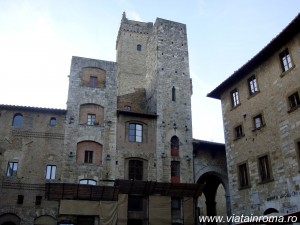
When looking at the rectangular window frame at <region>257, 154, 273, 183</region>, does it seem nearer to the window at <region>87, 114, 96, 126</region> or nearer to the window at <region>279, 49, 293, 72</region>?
the window at <region>279, 49, 293, 72</region>

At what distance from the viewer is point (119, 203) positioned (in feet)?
71.3

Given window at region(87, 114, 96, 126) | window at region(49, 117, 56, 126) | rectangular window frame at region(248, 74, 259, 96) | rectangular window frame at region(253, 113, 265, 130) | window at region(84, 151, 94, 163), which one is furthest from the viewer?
window at region(87, 114, 96, 126)

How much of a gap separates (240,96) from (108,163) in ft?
32.2

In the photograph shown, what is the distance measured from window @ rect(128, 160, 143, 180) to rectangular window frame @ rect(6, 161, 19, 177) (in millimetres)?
7315

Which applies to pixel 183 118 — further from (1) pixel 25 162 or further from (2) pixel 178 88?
(1) pixel 25 162

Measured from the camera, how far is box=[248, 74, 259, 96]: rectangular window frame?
20.5m

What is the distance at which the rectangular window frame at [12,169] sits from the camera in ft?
69.2

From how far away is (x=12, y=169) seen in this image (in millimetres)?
21234

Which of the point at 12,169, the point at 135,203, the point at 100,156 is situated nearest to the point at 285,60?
the point at 135,203

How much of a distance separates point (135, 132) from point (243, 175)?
8.14m

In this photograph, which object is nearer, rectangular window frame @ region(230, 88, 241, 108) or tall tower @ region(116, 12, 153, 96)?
rectangular window frame @ region(230, 88, 241, 108)

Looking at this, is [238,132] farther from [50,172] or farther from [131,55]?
[131,55]

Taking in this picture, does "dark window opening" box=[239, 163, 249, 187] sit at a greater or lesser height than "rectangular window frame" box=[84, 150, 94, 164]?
lesser

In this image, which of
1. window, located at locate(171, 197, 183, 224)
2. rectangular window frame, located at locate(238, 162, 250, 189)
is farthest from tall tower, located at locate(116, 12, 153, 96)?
rectangular window frame, located at locate(238, 162, 250, 189)
